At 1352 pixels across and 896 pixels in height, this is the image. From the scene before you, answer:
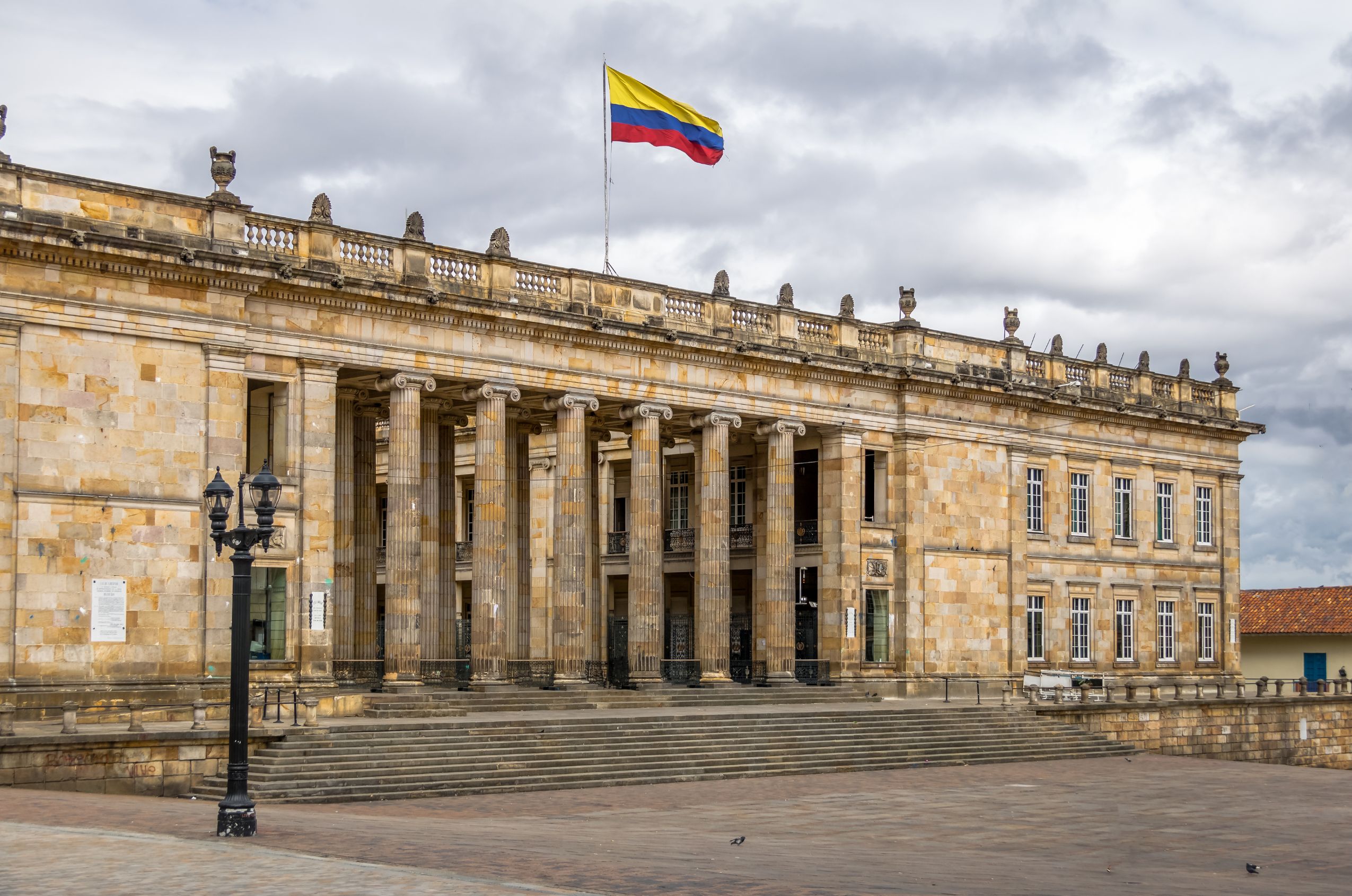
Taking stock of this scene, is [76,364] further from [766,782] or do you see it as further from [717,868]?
[717,868]

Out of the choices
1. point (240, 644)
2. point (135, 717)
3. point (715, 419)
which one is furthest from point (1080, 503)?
point (240, 644)

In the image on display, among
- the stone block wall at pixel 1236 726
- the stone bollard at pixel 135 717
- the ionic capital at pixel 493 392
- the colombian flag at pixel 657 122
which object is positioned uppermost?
the colombian flag at pixel 657 122

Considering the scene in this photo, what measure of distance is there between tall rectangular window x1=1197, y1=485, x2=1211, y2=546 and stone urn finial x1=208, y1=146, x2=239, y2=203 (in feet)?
110

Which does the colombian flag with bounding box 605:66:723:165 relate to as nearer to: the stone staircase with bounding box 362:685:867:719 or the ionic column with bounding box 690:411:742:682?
the ionic column with bounding box 690:411:742:682

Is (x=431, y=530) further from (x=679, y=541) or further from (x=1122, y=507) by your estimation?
(x=1122, y=507)

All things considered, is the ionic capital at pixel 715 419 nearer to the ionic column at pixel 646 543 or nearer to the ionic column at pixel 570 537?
the ionic column at pixel 646 543

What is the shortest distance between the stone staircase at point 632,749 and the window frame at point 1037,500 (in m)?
10.00

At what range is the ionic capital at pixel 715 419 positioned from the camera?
38750 mm

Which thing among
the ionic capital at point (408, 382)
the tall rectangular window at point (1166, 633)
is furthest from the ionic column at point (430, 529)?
the tall rectangular window at point (1166, 633)

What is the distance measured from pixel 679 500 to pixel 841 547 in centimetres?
731

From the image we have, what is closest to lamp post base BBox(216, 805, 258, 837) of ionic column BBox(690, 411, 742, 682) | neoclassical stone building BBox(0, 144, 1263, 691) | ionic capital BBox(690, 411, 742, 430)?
neoclassical stone building BBox(0, 144, 1263, 691)

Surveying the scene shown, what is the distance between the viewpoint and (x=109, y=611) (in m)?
28.4

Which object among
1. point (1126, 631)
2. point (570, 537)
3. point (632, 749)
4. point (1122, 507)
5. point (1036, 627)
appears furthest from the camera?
point (1122, 507)

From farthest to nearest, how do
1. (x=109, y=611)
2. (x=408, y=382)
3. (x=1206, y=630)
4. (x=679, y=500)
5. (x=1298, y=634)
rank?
(x=1298, y=634) → (x=1206, y=630) → (x=679, y=500) → (x=408, y=382) → (x=109, y=611)
